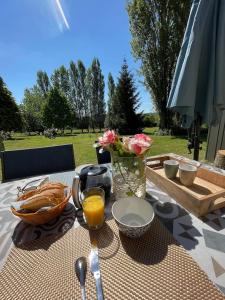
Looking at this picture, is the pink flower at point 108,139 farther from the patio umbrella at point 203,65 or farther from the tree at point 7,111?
the tree at point 7,111

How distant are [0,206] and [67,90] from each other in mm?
22825

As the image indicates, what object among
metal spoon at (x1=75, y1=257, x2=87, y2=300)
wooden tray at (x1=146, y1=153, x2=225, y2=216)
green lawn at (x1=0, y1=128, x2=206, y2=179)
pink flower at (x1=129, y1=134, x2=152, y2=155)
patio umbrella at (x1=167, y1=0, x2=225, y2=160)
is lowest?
green lawn at (x1=0, y1=128, x2=206, y2=179)

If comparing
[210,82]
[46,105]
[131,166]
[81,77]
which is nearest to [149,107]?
[210,82]

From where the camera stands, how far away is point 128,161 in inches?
33.2

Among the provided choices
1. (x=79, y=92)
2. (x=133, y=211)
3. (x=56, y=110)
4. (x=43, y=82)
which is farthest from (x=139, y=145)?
(x=43, y=82)

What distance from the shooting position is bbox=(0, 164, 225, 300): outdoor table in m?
0.45

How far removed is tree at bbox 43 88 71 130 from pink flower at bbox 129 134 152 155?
718 inches

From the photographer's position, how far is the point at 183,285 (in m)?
0.45

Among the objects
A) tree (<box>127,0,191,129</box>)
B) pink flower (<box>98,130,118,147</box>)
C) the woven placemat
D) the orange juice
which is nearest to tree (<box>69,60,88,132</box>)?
tree (<box>127,0,191,129</box>)

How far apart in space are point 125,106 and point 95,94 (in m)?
10.9

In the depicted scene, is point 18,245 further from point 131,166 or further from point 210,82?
point 210,82

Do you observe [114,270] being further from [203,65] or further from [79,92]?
[79,92]

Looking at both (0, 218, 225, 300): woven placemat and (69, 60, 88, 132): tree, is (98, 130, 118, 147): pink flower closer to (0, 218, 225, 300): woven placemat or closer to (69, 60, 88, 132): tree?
(0, 218, 225, 300): woven placemat

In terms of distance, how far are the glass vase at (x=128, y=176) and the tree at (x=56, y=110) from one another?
1814cm
